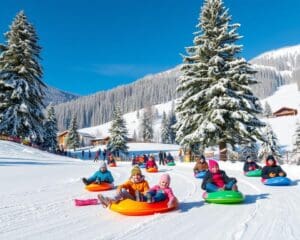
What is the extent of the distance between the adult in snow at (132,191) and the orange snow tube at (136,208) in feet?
0.84

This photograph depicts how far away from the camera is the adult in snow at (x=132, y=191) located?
7730mm

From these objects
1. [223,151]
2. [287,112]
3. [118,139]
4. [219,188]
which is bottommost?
[219,188]

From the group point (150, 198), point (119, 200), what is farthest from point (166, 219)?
point (119, 200)

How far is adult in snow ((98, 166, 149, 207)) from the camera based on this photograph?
773cm

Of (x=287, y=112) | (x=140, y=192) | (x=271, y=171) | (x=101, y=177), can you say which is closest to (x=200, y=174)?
(x=271, y=171)

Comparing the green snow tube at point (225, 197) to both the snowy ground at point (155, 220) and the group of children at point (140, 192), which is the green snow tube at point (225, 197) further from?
the group of children at point (140, 192)

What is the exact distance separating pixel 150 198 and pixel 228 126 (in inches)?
695

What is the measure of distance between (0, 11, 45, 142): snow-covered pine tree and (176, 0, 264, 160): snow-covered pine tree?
15308mm

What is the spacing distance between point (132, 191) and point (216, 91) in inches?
696

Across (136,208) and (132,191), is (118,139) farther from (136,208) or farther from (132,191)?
(136,208)

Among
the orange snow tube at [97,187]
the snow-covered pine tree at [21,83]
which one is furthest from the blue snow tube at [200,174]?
the snow-covered pine tree at [21,83]

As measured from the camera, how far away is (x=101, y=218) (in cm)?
710

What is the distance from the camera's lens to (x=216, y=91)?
24.5 metres

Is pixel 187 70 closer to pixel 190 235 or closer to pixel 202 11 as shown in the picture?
pixel 202 11
